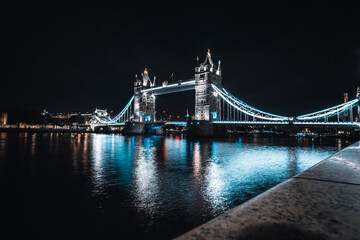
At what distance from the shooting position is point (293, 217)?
1.46 metres

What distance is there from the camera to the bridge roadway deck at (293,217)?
1205mm

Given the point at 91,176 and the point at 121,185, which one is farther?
the point at 91,176

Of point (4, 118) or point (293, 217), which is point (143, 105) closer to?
point (4, 118)

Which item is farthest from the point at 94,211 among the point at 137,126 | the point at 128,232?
the point at 137,126

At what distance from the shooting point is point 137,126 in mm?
66688

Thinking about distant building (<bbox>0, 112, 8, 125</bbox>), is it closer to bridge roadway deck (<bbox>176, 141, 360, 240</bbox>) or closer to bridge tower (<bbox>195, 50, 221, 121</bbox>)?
bridge tower (<bbox>195, 50, 221, 121</bbox>)

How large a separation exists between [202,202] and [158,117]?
100410mm

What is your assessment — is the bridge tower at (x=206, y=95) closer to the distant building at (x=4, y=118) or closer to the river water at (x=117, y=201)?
the river water at (x=117, y=201)

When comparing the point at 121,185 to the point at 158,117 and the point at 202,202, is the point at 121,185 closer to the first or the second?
the point at 202,202

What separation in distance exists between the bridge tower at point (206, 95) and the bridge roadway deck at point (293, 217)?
4606cm

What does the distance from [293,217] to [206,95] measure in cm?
4802

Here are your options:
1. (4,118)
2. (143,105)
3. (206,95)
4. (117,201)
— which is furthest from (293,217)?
(4,118)

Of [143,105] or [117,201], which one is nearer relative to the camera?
[117,201]

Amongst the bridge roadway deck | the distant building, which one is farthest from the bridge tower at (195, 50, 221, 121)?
the distant building
